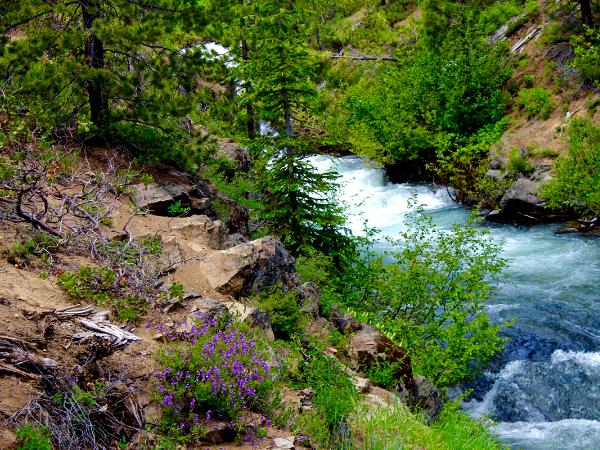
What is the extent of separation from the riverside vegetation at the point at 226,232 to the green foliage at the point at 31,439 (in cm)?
2

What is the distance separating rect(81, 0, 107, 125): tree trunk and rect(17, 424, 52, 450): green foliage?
7.44 metres

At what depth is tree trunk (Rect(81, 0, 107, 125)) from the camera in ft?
32.6

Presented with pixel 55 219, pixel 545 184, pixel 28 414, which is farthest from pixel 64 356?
pixel 545 184

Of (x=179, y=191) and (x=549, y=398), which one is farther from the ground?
(x=179, y=191)

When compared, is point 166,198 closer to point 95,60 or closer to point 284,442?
point 95,60

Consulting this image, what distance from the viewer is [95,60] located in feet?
33.7

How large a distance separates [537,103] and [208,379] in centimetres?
2288

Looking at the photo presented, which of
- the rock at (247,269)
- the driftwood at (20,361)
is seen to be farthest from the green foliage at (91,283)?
the rock at (247,269)

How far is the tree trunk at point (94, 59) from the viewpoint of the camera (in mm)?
9945

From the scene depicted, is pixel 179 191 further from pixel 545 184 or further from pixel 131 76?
pixel 545 184

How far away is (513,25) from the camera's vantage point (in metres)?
28.1

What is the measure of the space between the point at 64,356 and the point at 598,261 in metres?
14.8

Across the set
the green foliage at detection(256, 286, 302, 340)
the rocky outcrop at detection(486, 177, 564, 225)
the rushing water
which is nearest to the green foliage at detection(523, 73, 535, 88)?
the rocky outcrop at detection(486, 177, 564, 225)

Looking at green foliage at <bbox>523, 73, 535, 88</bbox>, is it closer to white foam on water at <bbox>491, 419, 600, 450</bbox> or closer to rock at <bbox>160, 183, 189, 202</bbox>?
white foam on water at <bbox>491, 419, 600, 450</bbox>
